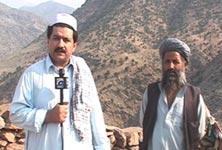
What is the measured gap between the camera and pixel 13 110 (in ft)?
10.5

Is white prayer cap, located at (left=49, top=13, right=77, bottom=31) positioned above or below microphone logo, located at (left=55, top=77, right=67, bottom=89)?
above

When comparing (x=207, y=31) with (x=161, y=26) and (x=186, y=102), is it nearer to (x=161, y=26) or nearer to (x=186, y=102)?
(x=161, y=26)

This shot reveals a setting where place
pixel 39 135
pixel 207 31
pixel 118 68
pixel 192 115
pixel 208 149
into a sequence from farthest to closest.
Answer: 1. pixel 207 31
2. pixel 118 68
3. pixel 208 149
4. pixel 192 115
5. pixel 39 135

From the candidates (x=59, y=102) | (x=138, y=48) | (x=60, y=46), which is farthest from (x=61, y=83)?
(x=138, y=48)

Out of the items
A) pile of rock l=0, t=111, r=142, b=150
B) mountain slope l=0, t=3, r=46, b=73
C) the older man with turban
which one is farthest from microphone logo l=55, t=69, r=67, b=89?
mountain slope l=0, t=3, r=46, b=73

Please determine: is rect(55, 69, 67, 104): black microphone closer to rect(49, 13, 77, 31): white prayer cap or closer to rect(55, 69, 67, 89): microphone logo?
rect(55, 69, 67, 89): microphone logo

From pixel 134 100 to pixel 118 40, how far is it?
1323cm

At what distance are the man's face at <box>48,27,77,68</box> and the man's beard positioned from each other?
107 centimetres

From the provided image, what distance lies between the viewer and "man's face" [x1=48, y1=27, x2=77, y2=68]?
3.27 m

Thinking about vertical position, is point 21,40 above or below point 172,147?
above

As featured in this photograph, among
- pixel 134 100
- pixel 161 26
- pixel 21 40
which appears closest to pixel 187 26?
pixel 161 26

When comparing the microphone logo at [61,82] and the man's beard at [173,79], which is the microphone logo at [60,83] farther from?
the man's beard at [173,79]

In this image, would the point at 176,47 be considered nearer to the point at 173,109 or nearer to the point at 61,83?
the point at 173,109

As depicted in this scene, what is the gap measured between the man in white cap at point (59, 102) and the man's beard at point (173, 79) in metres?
0.90
